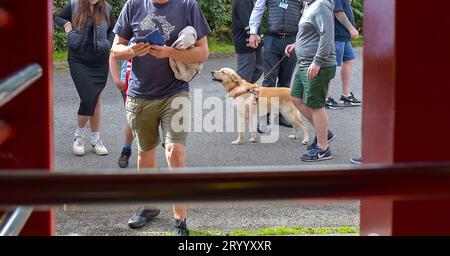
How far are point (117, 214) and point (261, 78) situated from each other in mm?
3575

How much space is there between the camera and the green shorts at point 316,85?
663cm

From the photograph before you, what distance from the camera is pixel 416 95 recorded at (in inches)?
76.7

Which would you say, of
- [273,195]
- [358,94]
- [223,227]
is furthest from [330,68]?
[273,195]

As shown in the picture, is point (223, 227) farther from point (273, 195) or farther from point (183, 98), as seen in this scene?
point (273, 195)

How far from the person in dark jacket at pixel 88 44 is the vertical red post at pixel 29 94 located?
4.81 meters

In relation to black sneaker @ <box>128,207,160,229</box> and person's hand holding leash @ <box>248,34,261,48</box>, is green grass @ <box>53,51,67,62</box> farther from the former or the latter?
black sneaker @ <box>128,207,160,229</box>

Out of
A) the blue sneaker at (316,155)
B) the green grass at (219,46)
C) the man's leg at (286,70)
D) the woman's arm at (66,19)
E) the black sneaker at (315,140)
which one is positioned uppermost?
the woman's arm at (66,19)

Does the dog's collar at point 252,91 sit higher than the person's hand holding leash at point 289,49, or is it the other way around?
the person's hand holding leash at point 289,49

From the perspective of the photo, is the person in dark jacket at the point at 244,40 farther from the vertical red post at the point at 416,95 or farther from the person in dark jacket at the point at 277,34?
the vertical red post at the point at 416,95

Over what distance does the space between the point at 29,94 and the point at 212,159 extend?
542 cm

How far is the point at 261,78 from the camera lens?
8742mm

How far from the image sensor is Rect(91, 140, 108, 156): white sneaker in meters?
7.43

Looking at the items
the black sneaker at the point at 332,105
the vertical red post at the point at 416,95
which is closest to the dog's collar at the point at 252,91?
the black sneaker at the point at 332,105

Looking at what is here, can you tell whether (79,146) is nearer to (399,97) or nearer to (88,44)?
(88,44)
